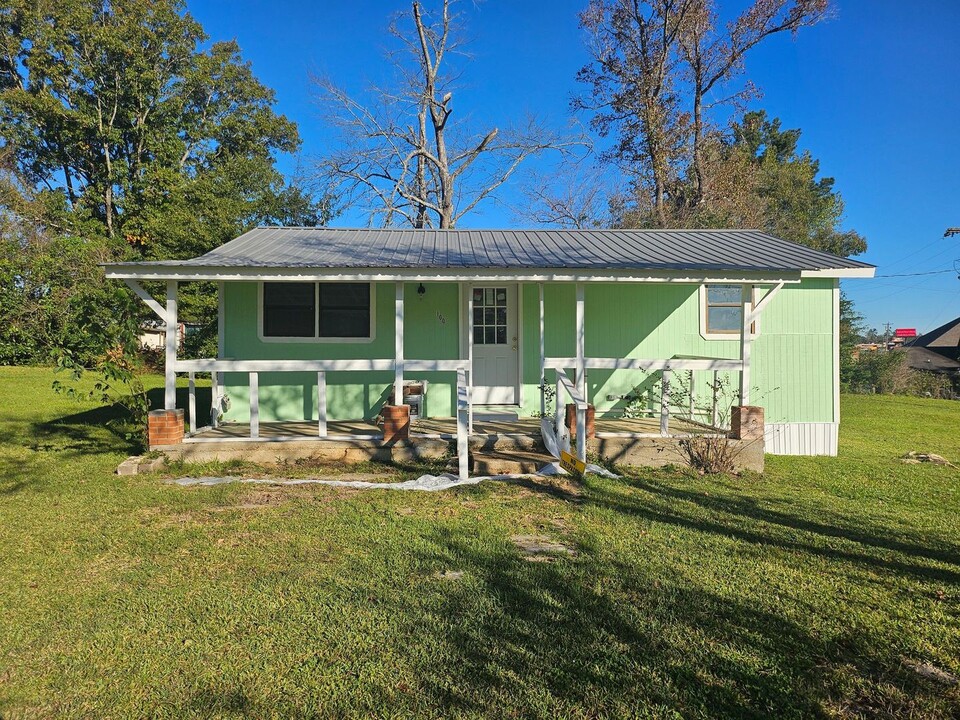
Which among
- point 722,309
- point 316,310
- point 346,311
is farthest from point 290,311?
point 722,309

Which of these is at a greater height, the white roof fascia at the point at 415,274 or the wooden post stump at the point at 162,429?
the white roof fascia at the point at 415,274

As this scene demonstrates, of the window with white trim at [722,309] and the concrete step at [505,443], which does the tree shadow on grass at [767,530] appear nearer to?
the concrete step at [505,443]

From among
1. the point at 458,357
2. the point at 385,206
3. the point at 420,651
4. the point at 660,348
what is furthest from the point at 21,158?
the point at 420,651

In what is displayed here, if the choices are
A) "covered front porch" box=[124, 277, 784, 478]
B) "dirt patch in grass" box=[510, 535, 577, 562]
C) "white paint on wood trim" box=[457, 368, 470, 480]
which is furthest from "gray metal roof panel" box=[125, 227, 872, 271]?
"dirt patch in grass" box=[510, 535, 577, 562]

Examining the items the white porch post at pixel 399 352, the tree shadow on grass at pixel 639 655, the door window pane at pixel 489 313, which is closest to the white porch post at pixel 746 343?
the door window pane at pixel 489 313

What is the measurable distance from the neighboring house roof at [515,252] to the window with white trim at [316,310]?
60 cm

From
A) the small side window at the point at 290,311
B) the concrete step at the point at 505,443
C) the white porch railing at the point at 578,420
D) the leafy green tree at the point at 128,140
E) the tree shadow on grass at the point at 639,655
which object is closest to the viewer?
the tree shadow on grass at the point at 639,655

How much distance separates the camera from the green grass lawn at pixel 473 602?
2.51m

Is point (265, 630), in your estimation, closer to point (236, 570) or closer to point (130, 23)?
point (236, 570)

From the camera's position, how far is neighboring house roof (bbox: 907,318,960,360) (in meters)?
38.0

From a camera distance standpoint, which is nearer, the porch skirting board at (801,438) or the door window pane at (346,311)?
the door window pane at (346,311)

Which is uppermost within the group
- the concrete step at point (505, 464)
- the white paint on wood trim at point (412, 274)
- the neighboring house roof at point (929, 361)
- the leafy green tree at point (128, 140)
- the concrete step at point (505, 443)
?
the leafy green tree at point (128, 140)

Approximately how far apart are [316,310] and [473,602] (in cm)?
635

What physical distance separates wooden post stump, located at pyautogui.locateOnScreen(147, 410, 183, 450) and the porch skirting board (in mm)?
8681
